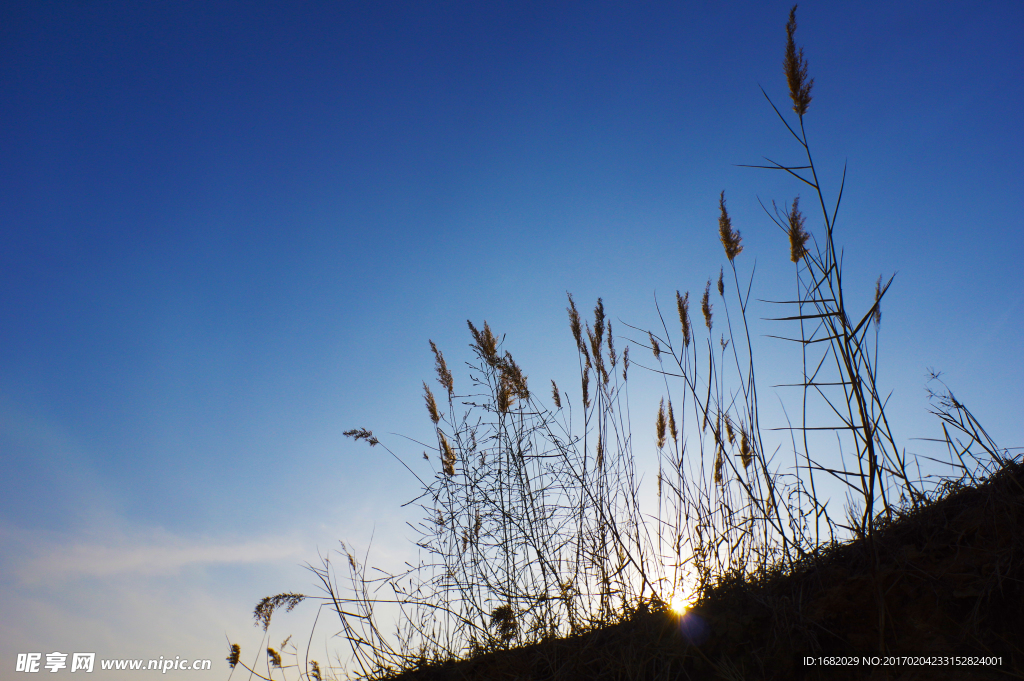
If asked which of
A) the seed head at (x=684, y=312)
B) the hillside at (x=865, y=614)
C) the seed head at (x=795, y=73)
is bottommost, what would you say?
the hillside at (x=865, y=614)

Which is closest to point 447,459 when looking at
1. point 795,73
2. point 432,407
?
point 432,407

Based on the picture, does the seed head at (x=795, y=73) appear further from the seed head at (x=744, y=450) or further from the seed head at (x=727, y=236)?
the seed head at (x=744, y=450)

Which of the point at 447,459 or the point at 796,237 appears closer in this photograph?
the point at 796,237

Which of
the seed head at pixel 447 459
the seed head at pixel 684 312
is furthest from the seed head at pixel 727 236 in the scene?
the seed head at pixel 447 459

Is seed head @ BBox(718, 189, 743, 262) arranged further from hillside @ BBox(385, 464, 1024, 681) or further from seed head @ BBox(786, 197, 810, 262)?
hillside @ BBox(385, 464, 1024, 681)

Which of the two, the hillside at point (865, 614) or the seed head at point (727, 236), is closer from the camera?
the hillside at point (865, 614)

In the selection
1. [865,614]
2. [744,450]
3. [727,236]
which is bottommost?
[865,614]

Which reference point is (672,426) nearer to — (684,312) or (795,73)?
(684,312)

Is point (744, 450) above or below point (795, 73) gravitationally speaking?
below

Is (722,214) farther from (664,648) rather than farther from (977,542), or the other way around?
(664,648)

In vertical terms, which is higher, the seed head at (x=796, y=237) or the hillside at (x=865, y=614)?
the seed head at (x=796, y=237)

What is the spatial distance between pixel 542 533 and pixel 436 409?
1.10 m

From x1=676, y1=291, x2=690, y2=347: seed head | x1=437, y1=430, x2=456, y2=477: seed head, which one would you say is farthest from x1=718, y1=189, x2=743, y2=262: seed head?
x1=437, y1=430, x2=456, y2=477: seed head

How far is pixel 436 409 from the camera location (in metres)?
3.26
